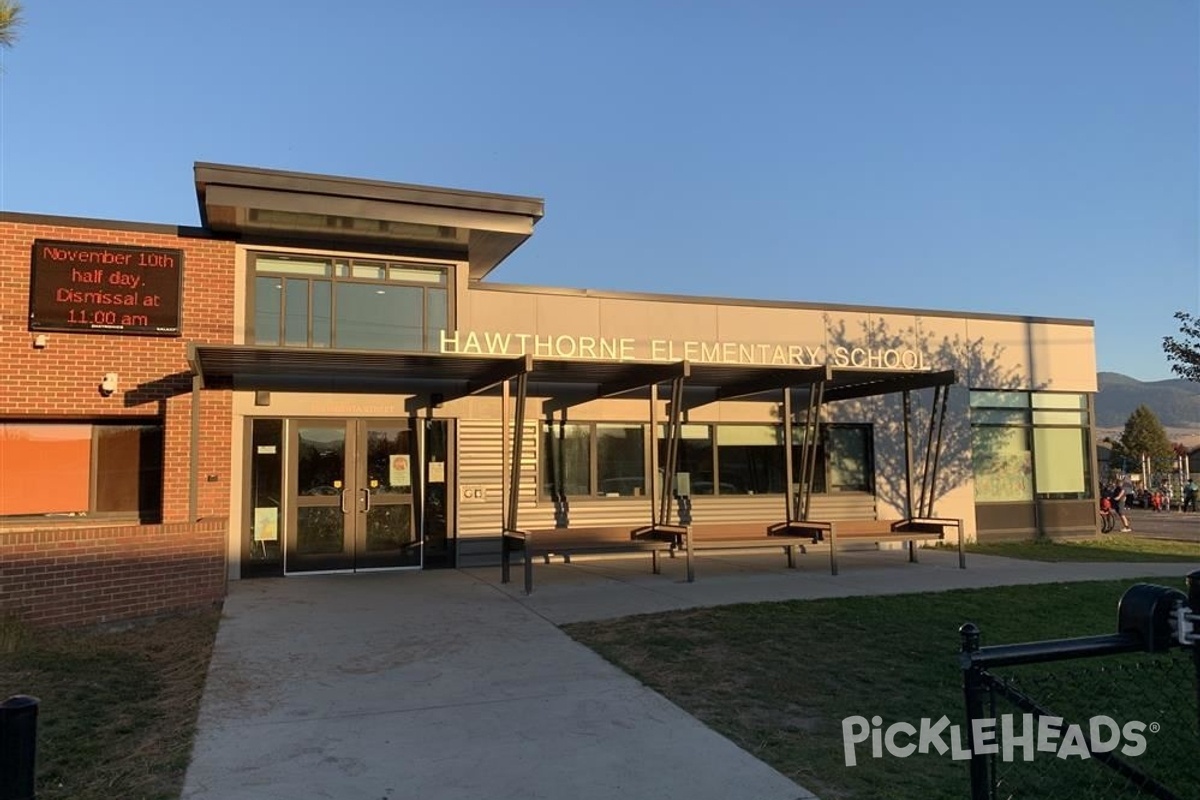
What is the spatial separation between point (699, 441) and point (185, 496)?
8.30 metres

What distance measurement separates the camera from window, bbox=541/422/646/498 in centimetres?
1444

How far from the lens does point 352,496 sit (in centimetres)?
1288

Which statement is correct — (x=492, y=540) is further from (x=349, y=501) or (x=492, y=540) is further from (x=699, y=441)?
(x=699, y=441)

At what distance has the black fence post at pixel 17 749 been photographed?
9.22 feet

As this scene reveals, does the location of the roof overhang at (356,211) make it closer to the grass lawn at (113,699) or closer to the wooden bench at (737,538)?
the wooden bench at (737,538)

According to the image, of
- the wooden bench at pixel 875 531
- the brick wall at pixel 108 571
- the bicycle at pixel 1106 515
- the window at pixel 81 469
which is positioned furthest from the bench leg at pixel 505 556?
the bicycle at pixel 1106 515

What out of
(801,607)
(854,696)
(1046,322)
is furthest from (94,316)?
(1046,322)

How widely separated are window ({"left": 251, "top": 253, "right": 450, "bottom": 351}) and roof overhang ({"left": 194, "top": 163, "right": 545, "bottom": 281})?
0.40 m

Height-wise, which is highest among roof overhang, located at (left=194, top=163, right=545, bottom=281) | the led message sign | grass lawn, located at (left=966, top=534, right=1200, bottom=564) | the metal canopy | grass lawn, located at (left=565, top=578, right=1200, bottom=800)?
roof overhang, located at (left=194, top=163, right=545, bottom=281)

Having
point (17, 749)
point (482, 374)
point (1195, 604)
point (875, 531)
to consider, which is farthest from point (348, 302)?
point (1195, 604)

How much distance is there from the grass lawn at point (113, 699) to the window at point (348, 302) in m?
4.75

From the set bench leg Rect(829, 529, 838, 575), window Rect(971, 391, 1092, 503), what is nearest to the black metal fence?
bench leg Rect(829, 529, 838, 575)

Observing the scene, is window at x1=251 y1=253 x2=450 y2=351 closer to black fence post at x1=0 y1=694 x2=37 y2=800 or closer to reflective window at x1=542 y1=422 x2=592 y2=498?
reflective window at x1=542 y1=422 x2=592 y2=498

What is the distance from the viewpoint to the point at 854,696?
20.5 feet
